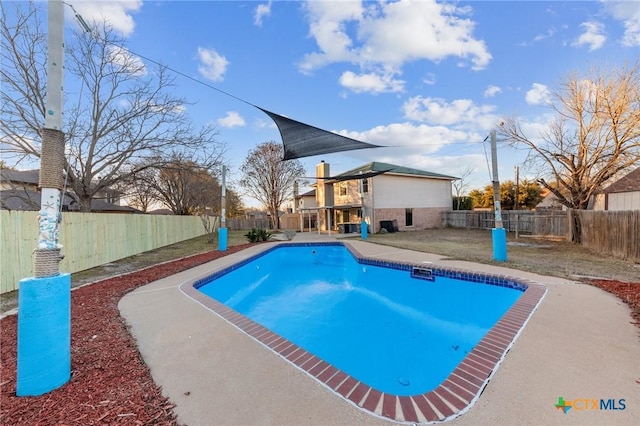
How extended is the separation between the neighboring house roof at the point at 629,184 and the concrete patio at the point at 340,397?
1848 cm

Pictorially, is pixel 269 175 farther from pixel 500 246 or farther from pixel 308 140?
pixel 500 246

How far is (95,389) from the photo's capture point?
7.43 ft

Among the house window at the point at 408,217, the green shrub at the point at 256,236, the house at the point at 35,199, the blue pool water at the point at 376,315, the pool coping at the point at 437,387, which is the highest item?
the house at the point at 35,199

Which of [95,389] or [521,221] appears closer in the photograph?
[95,389]

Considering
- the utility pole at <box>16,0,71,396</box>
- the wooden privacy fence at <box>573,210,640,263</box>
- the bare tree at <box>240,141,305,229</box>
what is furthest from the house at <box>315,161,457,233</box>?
the utility pole at <box>16,0,71,396</box>

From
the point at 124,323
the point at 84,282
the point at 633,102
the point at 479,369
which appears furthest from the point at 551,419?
the point at 633,102

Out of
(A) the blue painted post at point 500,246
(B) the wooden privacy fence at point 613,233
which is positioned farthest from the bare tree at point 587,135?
(A) the blue painted post at point 500,246

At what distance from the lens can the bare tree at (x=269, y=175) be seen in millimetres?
24406

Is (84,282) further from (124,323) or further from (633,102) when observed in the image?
(633,102)

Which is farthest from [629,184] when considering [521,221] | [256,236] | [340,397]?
[340,397]

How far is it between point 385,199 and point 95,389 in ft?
62.9

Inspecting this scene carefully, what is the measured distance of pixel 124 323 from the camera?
12.3 feet

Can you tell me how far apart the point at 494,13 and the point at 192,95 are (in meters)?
10.6

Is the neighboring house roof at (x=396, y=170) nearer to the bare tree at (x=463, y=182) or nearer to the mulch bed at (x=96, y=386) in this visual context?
the bare tree at (x=463, y=182)
